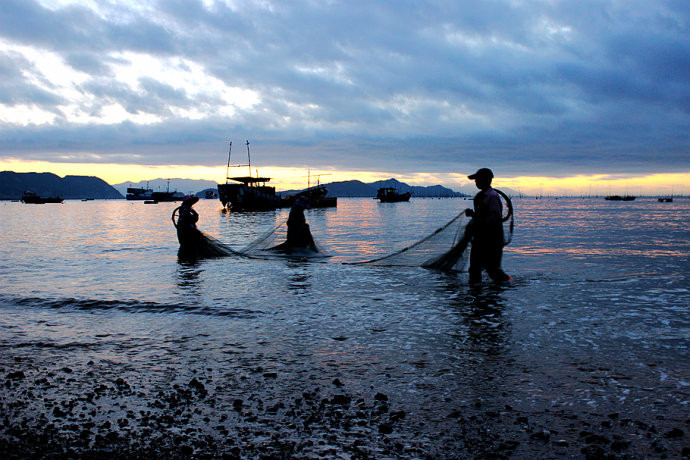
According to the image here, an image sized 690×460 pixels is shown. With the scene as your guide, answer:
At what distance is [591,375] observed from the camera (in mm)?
4746

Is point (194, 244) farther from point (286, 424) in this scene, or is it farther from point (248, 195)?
point (248, 195)

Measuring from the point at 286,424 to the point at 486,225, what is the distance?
6934mm

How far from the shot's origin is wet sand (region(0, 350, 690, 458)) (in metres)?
3.26

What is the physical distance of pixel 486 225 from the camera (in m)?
9.65

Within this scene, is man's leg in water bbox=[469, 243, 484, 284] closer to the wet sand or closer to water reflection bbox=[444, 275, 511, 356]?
water reflection bbox=[444, 275, 511, 356]

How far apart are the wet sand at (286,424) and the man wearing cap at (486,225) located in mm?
5738

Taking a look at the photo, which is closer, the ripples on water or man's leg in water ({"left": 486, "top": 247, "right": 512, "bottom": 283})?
the ripples on water

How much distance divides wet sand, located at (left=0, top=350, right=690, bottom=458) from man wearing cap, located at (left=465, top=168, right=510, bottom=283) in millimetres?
5738

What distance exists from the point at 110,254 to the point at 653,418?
57.4 feet

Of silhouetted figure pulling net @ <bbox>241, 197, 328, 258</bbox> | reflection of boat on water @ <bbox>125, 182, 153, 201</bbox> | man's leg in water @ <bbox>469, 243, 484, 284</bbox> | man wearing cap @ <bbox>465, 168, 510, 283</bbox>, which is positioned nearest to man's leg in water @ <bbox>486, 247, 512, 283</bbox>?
man wearing cap @ <bbox>465, 168, 510, 283</bbox>

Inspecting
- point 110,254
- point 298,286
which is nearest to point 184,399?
point 298,286

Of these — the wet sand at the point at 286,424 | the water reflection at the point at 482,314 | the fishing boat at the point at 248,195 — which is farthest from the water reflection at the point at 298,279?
the fishing boat at the point at 248,195

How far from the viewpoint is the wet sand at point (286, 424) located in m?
3.26

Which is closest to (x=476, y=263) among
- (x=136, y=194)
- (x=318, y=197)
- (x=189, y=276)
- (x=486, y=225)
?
(x=486, y=225)
